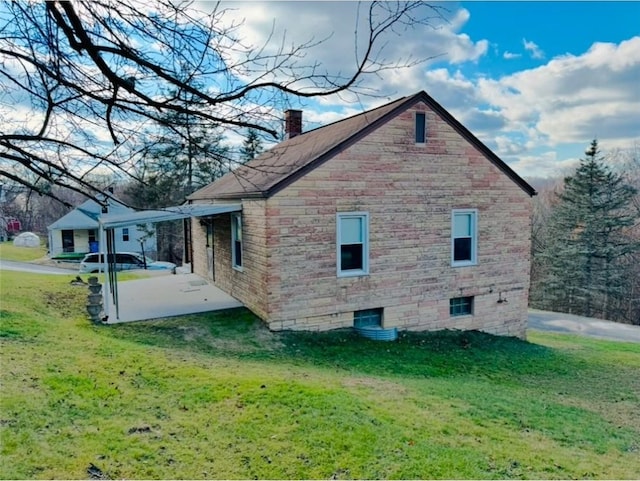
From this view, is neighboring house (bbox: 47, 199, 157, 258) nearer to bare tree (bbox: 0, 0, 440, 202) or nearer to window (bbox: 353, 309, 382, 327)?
window (bbox: 353, 309, 382, 327)

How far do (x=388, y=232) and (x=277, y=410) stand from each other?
6.61m

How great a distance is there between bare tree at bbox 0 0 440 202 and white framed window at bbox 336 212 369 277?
7.35 m

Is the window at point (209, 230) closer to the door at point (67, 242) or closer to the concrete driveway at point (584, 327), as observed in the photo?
the concrete driveway at point (584, 327)

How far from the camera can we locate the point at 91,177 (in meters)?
3.61

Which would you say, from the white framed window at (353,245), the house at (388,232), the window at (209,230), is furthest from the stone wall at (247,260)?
the white framed window at (353,245)

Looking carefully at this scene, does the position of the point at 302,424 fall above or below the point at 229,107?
below

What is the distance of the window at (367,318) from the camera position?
1082 centimetres

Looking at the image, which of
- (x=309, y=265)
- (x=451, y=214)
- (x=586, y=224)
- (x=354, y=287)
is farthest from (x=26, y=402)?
(x=586, y=224)

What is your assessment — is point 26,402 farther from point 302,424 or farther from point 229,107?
point 229,107

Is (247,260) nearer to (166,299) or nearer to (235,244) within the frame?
(235,244)

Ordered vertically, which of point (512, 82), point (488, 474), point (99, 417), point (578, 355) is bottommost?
point (578, 355)

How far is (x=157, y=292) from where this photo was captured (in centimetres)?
1349

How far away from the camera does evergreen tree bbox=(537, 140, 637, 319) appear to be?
27703 millimetres

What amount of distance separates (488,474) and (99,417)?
4.14m
